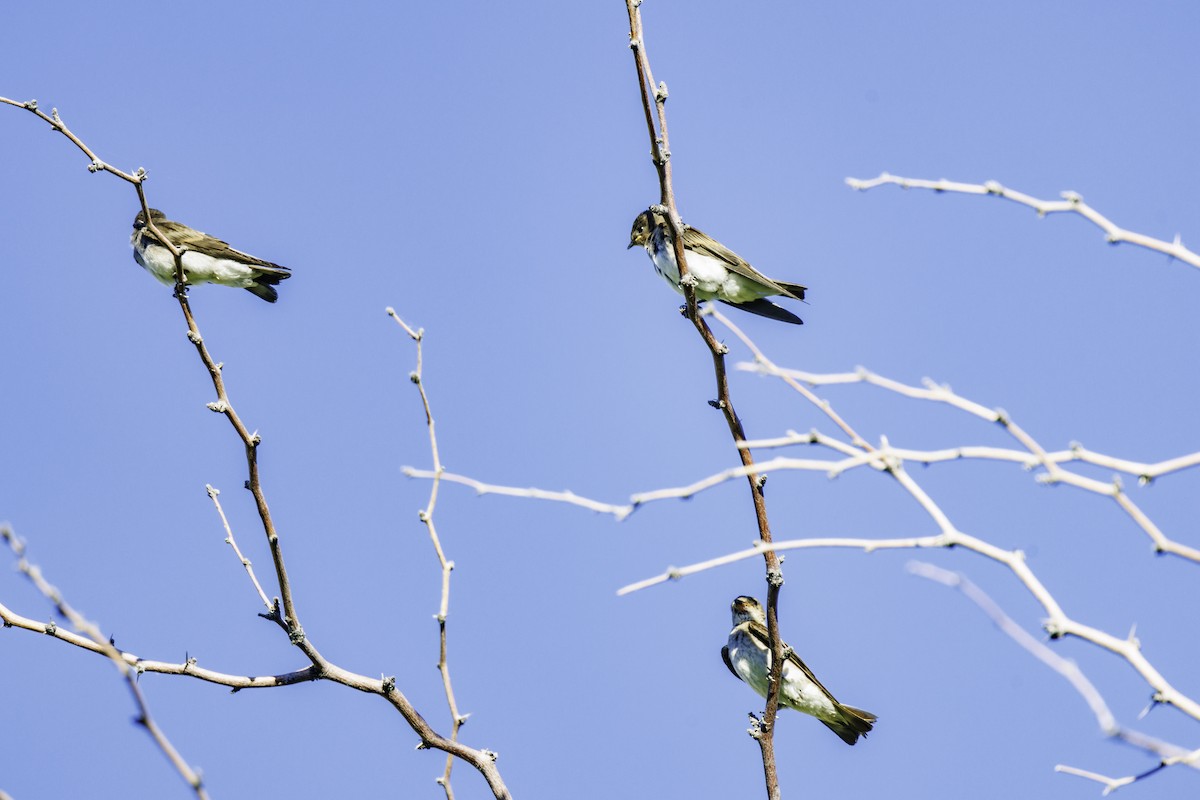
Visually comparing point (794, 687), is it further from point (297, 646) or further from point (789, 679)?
point (297, 646)

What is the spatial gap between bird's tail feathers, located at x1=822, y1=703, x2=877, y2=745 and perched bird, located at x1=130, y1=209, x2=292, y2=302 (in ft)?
21.4

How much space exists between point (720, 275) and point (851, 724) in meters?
3.72

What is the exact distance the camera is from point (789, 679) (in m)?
9.42

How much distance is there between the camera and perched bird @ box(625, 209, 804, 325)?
10367mm

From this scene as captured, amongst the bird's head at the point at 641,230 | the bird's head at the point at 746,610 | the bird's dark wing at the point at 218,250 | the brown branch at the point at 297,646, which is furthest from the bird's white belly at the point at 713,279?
the brown branch at the point at 297,646

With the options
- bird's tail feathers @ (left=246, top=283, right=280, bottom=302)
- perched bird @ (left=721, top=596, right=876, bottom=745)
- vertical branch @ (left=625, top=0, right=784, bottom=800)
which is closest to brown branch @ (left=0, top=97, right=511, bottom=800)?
vertical branch @ (left=625, top=0, right=784, bottom=800)

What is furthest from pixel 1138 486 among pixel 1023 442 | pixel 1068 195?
pixel 1068 195

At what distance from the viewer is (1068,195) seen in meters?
3.55

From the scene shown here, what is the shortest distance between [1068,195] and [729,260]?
703 centimetres

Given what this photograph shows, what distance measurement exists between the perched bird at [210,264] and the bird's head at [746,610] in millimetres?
5285

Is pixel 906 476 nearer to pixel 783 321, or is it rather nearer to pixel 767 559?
pixel 767 559

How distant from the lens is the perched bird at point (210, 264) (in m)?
11.8

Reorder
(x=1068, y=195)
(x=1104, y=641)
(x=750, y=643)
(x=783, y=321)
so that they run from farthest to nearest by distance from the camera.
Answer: (x=783, y=321)
(x=750, y=643)
(x=1068, y=195)
(x=1104, y=641)

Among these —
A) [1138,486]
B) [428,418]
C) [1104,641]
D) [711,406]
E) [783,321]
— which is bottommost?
[1104,641]
